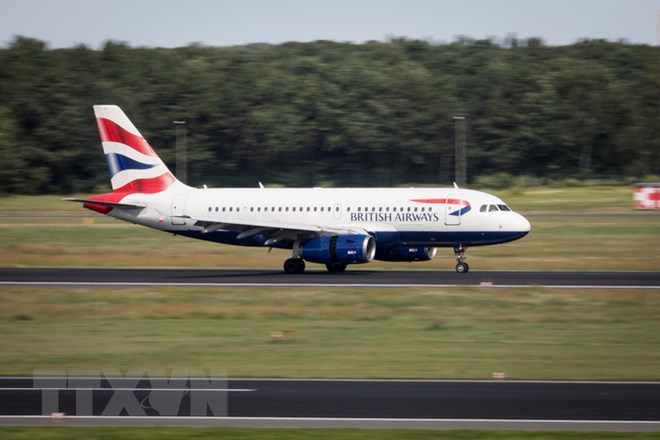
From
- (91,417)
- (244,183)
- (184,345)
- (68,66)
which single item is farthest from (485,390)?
(68,66)

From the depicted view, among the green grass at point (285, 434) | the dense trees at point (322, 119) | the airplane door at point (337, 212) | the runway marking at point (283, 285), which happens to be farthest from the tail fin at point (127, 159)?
the dense trees at point (322, 119)

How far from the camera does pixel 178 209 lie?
147ft

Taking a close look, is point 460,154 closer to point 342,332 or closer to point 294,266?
point 294,266

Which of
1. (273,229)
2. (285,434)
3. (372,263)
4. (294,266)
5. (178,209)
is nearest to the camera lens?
(285,434)

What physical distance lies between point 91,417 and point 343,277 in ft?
80.0

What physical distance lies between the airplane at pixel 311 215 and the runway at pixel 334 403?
68.5ft

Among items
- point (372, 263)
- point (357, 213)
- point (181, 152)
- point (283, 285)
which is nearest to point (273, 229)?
point (357, 213)

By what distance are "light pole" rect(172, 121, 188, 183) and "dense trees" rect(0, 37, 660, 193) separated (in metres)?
1.07

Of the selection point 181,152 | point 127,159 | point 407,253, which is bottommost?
point 407,253

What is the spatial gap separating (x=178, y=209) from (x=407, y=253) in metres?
9.76

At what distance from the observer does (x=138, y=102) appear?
116 m

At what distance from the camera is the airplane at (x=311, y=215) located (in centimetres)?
4103

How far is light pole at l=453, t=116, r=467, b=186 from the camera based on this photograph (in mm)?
101581

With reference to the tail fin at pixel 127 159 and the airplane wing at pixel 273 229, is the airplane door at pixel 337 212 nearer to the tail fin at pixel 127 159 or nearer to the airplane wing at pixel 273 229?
the airplane wing at pixel 273 229
